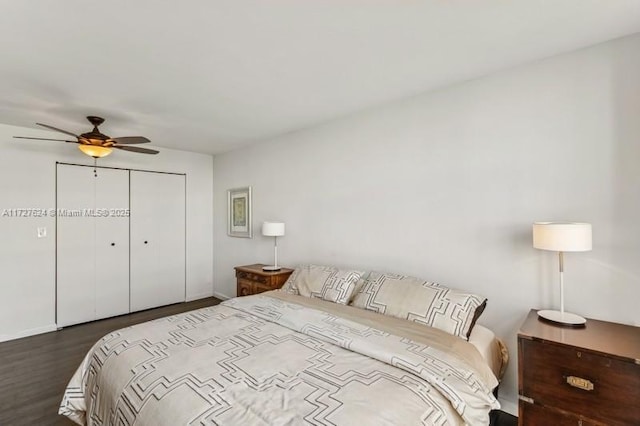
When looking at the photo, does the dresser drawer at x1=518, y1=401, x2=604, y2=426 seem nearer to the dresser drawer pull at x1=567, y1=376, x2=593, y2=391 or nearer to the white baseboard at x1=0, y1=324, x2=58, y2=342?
the dresser drawer pull at x1=567, y1=376, x2=593, y2=391

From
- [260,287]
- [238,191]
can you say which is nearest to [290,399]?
[260,287]

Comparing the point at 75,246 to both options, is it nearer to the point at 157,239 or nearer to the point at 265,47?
the point at 157,239

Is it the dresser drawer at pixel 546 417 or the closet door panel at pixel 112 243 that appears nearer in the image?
the dresser drawer at pixel 546 417

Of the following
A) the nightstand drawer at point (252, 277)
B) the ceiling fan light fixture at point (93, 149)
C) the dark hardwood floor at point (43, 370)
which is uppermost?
the ceiling fan light fixture at point (93, 149)

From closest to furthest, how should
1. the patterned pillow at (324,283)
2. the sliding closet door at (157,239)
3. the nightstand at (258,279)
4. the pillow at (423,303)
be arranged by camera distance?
the pillow at (423,303)
the patterned pillow at (324,283)
the nightstand at (258,279)
the sliding closet door at (157,239)

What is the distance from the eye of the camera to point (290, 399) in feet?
4.25

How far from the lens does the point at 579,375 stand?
5.08 feet

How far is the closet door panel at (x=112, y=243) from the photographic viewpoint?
4207 millimetres

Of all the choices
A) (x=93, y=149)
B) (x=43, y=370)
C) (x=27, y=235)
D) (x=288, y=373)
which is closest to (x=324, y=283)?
(x=288, y=373)

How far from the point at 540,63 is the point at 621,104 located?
0.55 meters

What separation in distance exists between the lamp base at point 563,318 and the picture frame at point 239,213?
358 cm

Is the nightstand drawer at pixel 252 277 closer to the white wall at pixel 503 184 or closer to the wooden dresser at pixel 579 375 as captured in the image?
the white wall at pixel 503 184

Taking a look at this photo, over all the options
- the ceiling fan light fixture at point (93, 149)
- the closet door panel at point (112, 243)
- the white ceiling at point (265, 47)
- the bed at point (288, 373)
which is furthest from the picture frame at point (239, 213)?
the bed at point (288, 373)

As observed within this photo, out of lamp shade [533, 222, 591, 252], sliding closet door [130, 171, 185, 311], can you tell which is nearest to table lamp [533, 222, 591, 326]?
lamp shade [533, 222, 591, 252]
